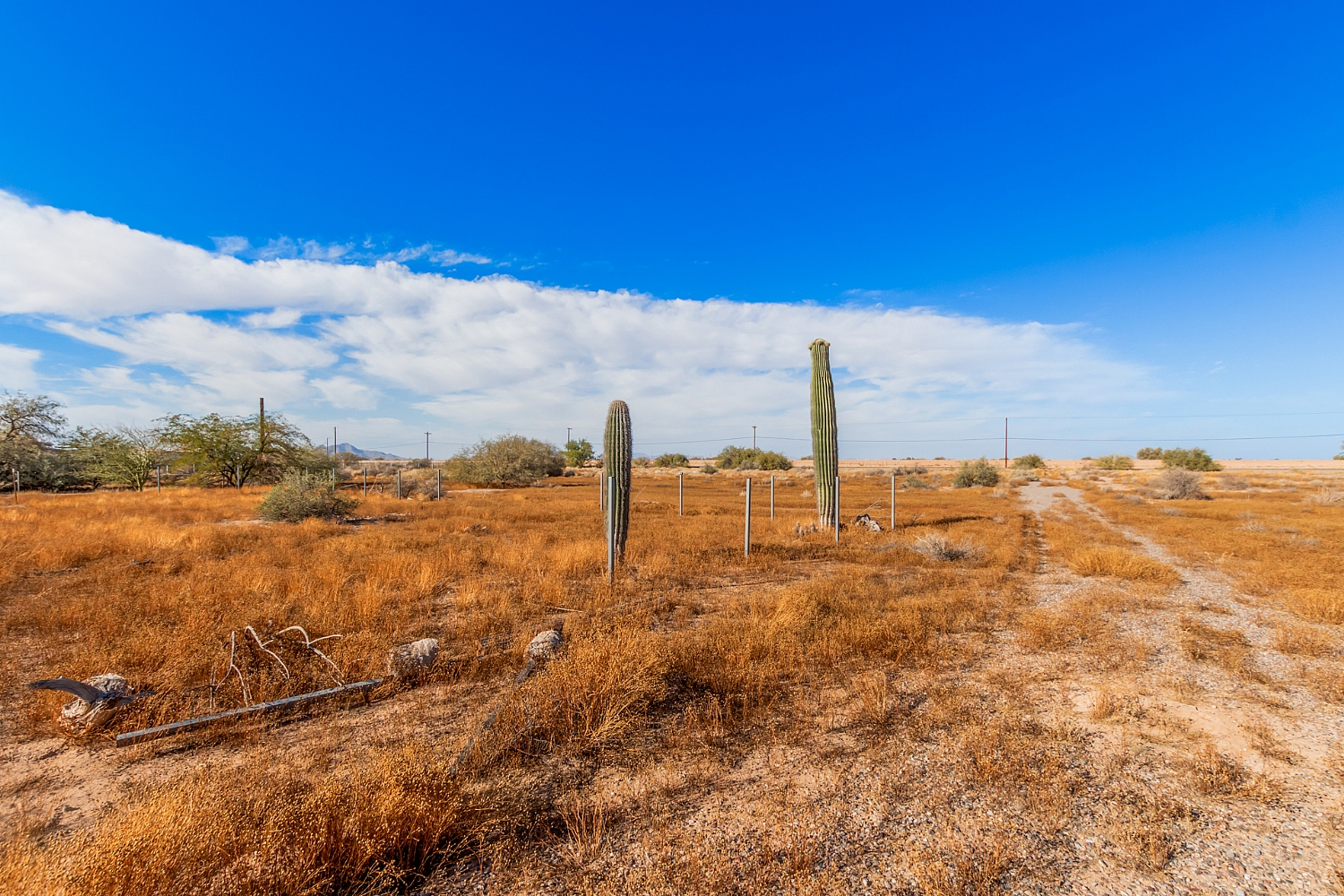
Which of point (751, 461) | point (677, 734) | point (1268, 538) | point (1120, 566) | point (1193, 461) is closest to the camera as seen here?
point (677, 734)

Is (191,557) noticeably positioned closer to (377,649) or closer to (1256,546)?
(377,649)

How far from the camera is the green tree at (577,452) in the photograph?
71375mm

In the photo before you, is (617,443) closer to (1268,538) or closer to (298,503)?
(298,503)

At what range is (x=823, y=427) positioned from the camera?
15.5 metres

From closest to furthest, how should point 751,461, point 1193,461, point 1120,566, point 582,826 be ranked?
point 582,826 → point 1120,566 → point 1193,461 → point 751,461

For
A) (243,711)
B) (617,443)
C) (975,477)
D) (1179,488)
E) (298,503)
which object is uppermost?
(617,443)

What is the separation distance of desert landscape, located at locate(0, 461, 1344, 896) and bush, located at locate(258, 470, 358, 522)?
6.11m

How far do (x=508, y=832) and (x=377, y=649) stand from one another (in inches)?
132

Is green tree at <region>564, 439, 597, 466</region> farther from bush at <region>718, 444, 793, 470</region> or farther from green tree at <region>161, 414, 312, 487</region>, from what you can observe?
green tree at <region>161, 414, 312, 487</region>

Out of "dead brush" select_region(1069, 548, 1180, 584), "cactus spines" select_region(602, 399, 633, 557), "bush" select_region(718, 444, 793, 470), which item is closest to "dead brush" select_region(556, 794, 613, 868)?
"cactus spines" select_region(602, 399, 633, 557)

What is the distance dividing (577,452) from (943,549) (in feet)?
209

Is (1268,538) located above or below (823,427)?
below

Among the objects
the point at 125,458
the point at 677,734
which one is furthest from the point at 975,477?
the point at 125,458

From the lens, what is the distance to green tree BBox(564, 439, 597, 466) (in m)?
71.4
